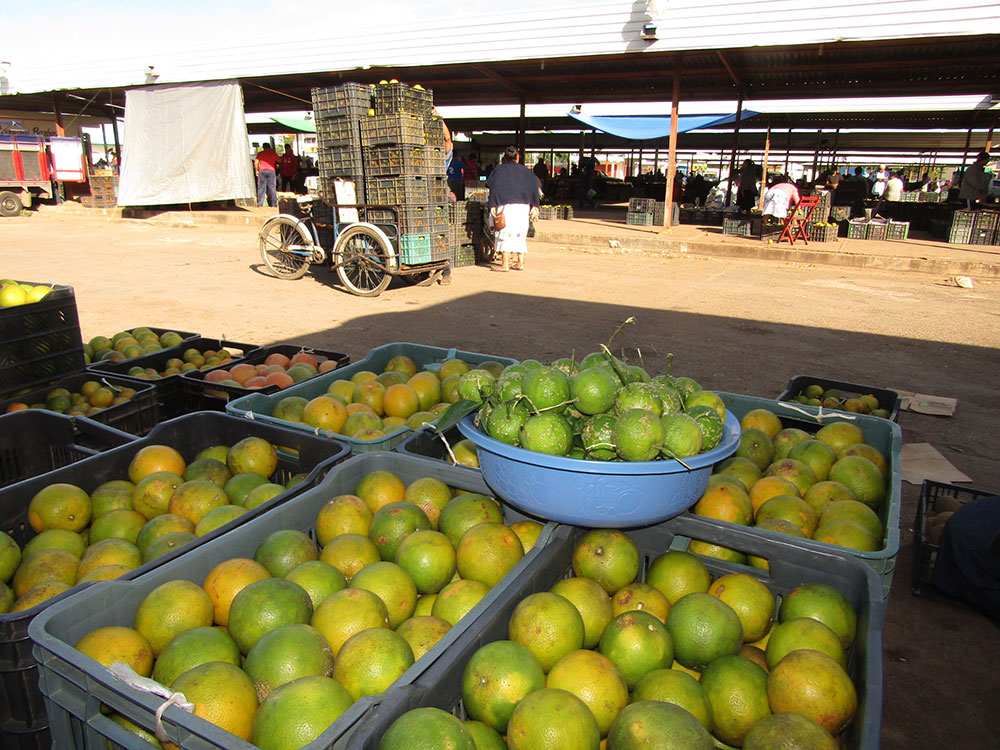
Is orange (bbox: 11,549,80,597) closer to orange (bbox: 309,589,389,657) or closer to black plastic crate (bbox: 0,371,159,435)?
orange (bbox: 309,589,389,657)

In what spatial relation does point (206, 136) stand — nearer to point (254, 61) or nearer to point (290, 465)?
point (254, 61)

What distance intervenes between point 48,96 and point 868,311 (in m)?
28.0

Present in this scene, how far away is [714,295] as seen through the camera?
32.8ft

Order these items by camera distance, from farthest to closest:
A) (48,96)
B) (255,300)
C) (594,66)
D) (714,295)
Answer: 1. (48,96)
2. (594,66)
3. (714,295)
4. (255,300)

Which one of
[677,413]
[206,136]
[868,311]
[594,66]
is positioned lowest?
[868,311]

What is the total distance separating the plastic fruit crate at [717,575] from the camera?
1378 millimetres

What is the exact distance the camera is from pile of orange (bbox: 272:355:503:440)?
3133 mm

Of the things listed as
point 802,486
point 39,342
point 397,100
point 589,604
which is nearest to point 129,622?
point 589,604

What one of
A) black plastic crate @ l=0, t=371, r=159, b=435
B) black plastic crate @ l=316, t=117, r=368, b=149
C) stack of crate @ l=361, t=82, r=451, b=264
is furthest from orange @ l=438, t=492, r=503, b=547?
black plastic crate @ l=316, t=117, r=368, b=149

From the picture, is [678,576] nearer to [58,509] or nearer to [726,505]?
[726,505]

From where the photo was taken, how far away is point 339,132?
30.9 ft

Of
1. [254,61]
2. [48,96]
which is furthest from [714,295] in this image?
[48,96]

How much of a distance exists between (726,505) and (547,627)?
3.19ft

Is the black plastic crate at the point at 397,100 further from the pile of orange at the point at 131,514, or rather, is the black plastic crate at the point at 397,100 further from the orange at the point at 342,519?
the orange at the point at 342,519
